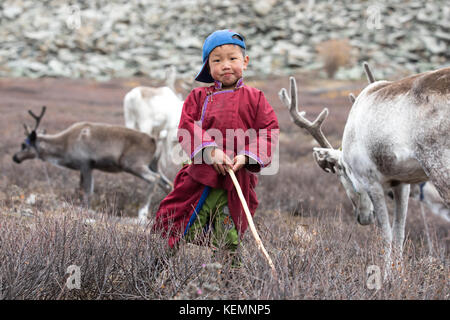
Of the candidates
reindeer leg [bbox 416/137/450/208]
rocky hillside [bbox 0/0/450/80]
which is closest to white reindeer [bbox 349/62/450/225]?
reindeer leg [bbox 416/137/450/208]

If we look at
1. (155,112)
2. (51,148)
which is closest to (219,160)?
(51,148)

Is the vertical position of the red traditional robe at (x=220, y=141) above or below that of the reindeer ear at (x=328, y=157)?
above

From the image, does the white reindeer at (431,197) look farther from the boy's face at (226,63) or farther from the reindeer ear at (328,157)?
the boy's face at (226,63)

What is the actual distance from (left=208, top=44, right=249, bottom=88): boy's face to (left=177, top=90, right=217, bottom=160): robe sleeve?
0.18m

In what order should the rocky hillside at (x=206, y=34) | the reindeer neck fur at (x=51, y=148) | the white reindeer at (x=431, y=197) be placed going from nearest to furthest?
1. the white reindeer at (x=431, y=197)
2. the reindeer neck fur at (x=51, y=148)
3. the rocky hillside at (x=206, y=34)

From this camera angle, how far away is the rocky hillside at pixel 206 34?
1240 inches

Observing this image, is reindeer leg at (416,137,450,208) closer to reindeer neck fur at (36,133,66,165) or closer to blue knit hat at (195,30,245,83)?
blue knit hat at (195,30,245,83)

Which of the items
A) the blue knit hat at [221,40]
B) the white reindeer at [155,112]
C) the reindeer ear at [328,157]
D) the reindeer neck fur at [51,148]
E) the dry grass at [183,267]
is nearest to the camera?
the dry grass at [183,267]

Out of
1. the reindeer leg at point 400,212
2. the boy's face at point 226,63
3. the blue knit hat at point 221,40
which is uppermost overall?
the blue knit hat at point 221,40

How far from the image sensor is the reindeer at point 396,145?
246 centimetres

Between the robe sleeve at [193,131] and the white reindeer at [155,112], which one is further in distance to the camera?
the white reindeer at [155,112]

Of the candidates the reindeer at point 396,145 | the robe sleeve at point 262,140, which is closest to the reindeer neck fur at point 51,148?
the reindeer at point 396,145

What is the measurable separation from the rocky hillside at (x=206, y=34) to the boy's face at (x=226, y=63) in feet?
89.7
